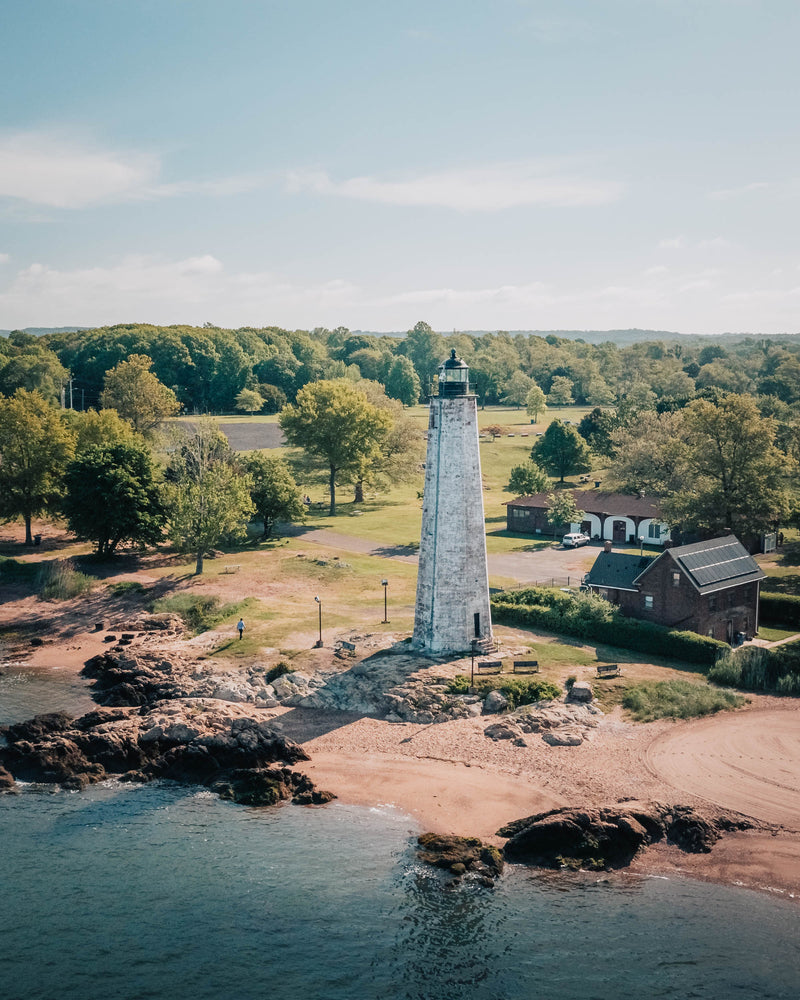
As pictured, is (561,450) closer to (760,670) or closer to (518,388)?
(760,670)

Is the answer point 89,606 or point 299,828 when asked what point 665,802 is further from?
point 89,606

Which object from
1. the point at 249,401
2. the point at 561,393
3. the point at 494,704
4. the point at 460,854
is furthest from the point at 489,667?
the point at 561,393

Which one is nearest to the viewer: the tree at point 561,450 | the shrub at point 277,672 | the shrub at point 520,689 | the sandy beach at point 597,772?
the sandy beach at point 597,772

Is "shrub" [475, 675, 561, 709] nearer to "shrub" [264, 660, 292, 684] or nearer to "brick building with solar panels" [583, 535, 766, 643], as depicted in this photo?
"shrub" [264, 660, 292, 684]

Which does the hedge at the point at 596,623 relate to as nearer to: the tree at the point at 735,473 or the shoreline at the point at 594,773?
the shoreline at the point at 594,773

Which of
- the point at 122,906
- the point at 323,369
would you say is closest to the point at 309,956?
the point at 122,906

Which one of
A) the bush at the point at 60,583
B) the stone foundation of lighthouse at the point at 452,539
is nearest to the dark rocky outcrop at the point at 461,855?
the stone foundation of lighthouse at the point at 452,539

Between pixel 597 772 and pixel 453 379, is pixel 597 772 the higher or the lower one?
the lower one
